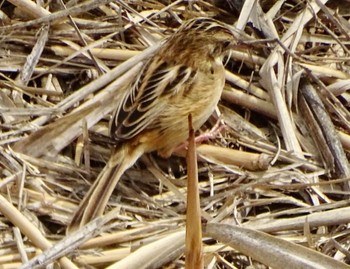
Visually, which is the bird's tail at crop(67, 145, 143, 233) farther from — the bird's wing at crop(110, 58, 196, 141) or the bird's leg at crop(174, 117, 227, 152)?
the bird's leg at crop(174, 117, 227, 152)

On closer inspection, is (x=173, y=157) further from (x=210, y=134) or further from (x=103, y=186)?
Answer: (x=103, y=186)

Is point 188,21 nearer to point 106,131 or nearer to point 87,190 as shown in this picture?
point 106,131

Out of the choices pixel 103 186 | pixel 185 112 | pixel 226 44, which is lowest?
pixel 103 186

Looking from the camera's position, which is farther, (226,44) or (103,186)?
(226,44)

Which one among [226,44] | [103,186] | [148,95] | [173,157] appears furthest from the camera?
[226,44]

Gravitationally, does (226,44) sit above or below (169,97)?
above

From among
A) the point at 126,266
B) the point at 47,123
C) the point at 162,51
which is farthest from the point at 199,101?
the point at 126,266

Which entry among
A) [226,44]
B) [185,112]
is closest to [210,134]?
[185,112]
